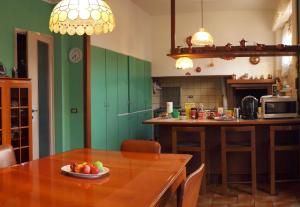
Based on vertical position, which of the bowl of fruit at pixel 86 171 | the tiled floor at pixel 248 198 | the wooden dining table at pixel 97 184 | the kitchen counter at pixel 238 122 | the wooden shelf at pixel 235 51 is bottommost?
the tiled floor at pixel 248 198

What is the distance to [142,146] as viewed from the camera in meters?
3.01

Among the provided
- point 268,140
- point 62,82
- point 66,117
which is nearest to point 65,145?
point 66,117

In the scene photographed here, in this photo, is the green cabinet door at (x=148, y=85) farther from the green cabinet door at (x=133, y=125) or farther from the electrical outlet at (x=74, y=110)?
the electrical outlet at (x=74, y=110)

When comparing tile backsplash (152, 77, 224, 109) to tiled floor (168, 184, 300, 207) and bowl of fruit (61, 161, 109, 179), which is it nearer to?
tiled floor (168, 184, 300, 207)

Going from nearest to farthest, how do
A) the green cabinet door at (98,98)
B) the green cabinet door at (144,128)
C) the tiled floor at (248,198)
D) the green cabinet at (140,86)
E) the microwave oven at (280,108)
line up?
1. the tiled floor at (248,198)
2. the microwave oven at (280,108)
3. the green cabinet door at (98,98)
4. the green cabinet at (140,86)
5. the green cabinet door at (144,128)

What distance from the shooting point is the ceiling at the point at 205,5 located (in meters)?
7.29

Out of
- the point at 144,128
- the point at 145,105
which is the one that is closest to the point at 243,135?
the point at 144,128

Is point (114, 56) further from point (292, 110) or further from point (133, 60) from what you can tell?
point (292, 110)

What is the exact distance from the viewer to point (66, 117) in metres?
5.50

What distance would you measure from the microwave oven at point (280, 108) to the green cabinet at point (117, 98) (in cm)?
246

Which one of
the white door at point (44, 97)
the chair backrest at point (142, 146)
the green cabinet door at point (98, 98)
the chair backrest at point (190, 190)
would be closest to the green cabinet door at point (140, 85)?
the green cabinet door at point (98, 98)

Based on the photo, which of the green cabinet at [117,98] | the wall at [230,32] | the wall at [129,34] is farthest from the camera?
A: the wall at [230,32]

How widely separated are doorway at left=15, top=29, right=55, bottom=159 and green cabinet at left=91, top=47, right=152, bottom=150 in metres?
0.63

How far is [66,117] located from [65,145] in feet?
1.40
